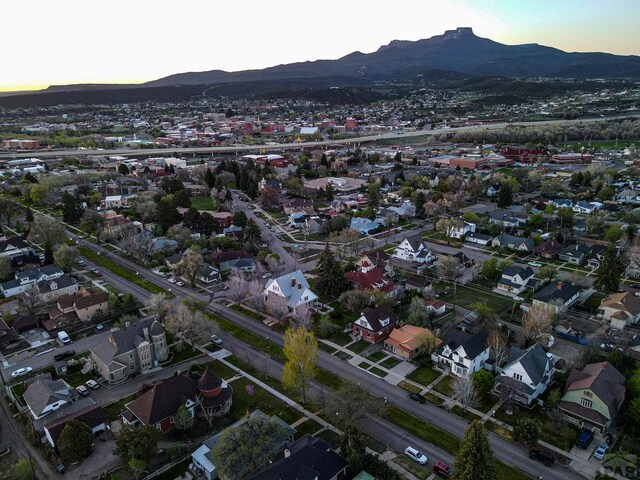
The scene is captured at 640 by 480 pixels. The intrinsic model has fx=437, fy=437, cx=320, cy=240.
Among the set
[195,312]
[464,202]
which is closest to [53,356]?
[195,312]

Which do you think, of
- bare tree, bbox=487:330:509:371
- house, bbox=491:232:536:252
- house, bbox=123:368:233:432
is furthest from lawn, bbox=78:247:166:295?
house, bbox=491:232:536:252

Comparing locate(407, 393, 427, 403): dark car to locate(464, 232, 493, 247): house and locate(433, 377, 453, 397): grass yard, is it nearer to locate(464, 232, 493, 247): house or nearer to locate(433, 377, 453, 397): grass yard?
locate(433, 377, 453, 397): grass yard

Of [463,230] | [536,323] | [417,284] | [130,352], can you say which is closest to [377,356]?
[536,323]

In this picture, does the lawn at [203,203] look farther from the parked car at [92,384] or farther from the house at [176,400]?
the house at [176,400]

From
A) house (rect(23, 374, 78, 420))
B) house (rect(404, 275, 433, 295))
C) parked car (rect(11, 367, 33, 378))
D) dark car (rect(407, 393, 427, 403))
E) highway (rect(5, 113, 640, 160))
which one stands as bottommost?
dark car (rect(407, 393, 427, 403))

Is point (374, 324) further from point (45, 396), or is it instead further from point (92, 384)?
point (45, 396)

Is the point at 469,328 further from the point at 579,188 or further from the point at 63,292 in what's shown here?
the point at 579,188
